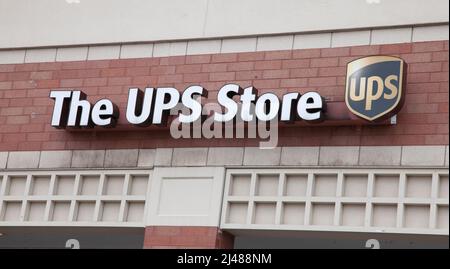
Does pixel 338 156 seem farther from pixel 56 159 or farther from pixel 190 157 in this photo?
pixel 56 159

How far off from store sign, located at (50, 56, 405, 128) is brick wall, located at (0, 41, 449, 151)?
342mm

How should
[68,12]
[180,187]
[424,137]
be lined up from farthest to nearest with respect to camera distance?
[68,12] < [180,187] < [424,137]

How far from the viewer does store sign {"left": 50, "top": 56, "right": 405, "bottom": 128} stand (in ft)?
53.8

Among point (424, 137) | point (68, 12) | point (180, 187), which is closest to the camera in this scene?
point (424, 137)

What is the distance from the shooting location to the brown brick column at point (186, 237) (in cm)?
1697

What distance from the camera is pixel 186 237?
→ 17.1 m

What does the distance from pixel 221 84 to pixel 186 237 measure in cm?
275

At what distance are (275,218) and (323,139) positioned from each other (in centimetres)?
151

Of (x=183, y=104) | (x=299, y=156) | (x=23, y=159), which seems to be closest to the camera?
(x=299, y=156)

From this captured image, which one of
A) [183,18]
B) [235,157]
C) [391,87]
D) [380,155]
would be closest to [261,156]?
[235,157]

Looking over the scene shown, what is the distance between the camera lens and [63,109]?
18344mm

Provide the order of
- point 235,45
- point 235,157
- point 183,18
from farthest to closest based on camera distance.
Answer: point 183,18
point 235,45
point 235,157
